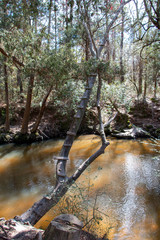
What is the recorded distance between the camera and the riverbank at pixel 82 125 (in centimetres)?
1225

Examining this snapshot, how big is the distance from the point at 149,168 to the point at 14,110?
10952 millimetres

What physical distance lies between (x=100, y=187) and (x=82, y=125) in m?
8.54

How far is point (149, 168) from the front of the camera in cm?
746

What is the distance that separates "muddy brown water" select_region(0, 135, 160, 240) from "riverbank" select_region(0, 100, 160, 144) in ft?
3.81

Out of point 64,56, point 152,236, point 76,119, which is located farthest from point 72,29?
point 152,236

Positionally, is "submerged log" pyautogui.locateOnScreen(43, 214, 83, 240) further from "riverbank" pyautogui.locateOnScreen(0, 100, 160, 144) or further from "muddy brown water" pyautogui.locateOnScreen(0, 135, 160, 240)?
"riverbank" pyautogui.locateOnScreen(0, 100, 160, 144)

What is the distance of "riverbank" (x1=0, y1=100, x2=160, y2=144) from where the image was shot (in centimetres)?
1225

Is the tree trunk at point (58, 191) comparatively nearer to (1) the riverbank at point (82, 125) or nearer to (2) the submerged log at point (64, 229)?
(2) the submerged log at point (64, 229)

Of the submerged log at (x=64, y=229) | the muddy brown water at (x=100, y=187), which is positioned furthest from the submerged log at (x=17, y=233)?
the muddy brown water at (x=100, y=187)

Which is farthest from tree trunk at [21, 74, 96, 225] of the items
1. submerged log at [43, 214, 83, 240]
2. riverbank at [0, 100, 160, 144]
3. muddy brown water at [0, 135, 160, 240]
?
riverbank at [0, 100, 160, 144]

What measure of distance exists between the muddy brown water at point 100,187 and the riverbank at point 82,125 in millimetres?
1163

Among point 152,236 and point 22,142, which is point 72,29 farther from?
point 152,236

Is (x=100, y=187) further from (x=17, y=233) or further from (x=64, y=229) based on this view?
(x=64, y=229)

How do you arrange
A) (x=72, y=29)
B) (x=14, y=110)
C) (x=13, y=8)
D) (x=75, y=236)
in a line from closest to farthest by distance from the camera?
(x=75, y=236), (x=13, y=8), (x=72, y=29), (x=14, y=110)
